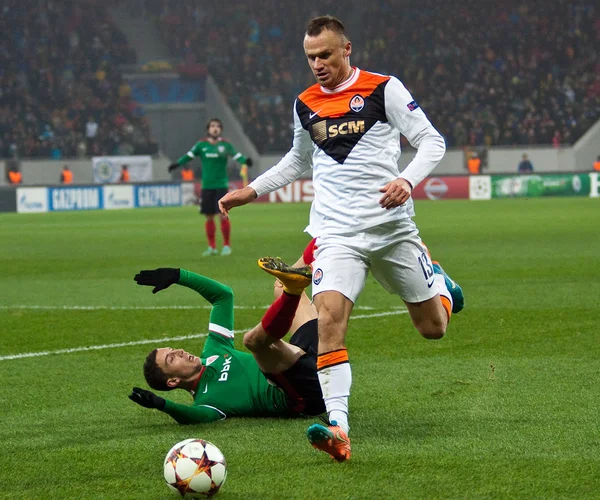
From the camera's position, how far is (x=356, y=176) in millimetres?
5160

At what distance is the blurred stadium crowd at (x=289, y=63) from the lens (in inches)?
1569

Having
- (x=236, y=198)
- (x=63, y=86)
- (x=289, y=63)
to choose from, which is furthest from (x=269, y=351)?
(x=289, y=63)

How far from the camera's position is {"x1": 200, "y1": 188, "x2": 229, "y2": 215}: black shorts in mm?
16734

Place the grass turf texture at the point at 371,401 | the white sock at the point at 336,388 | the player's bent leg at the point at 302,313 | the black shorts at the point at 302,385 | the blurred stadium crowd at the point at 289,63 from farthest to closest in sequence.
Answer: the blurred stadium crowd at the point at 289,63, the player's bent leg at the point at 302,313, the black shorts at the point at 302,385, the white sock at the point at 336,388, the grass turf texture at the point at 371,401

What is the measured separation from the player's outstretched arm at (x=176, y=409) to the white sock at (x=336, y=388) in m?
0.82

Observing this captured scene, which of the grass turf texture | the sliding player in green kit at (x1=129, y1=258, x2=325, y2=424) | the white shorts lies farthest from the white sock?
the sliding player in green kit at (x1=129, y1=258, x2=325, y2=424)

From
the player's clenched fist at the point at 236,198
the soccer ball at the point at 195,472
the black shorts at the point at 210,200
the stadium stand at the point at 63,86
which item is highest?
the stadium stand at the point at 63,86

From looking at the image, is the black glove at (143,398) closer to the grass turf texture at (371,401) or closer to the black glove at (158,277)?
the grass turf texture at (371,401)

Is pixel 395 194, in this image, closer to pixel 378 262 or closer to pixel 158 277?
pixel 378 262

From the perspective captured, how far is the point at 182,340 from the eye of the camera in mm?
8352

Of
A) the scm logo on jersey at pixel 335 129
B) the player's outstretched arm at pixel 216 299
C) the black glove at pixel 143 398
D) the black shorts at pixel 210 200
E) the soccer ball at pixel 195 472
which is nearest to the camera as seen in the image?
the soccer ball at pixel 195 472

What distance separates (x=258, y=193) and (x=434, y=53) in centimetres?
3844

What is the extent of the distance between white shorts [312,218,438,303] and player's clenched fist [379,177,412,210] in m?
0.27

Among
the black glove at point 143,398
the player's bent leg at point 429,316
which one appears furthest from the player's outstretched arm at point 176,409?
the player's bent leg at point 429,316
